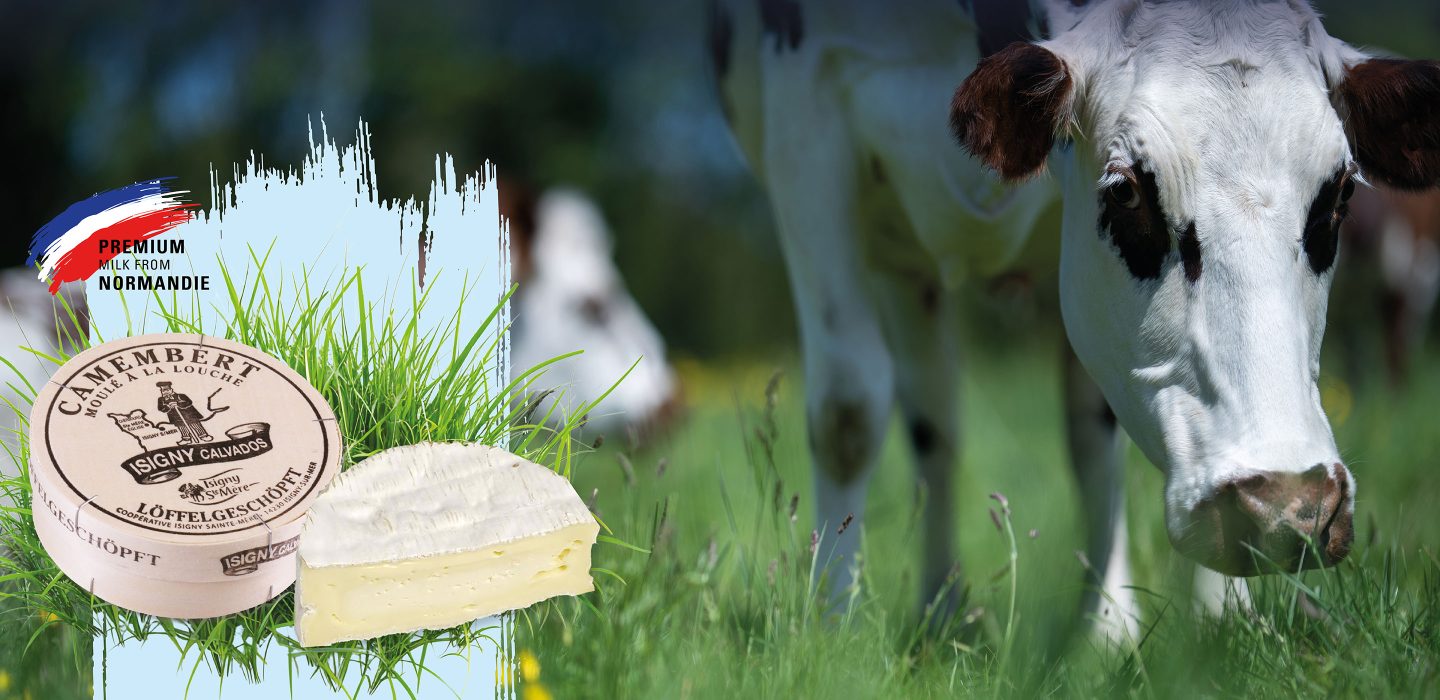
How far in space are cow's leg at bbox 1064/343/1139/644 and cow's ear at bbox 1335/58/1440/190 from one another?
0.85 m

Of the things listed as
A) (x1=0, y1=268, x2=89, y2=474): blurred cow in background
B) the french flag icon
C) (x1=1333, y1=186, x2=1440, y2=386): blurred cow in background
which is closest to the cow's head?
the french flag icon

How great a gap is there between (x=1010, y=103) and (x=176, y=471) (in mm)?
1363

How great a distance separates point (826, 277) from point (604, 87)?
303 inches

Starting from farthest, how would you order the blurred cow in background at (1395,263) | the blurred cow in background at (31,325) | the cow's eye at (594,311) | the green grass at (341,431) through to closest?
1. the blurred cow in background at (1395,263)
2. the cow's eye at (594,311)
3. the blurred cow in background at (31,325)
4. the green grass at (341,431)

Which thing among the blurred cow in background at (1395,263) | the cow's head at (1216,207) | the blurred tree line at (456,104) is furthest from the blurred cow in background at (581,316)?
the blurred cow in background at (1395,263)

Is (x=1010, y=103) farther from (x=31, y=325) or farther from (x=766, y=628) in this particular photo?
(x=31, y=325)

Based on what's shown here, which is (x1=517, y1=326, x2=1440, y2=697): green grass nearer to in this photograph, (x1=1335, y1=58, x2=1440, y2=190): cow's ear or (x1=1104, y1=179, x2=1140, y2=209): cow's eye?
(x1=1335, y1=58, x2=1440, y2=190): cow's ear

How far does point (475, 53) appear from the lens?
9.31 metres

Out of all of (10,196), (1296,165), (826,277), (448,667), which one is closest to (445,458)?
(448,667)

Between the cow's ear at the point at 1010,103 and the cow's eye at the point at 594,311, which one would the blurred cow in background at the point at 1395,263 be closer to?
the cow's eye at the point at 594,311

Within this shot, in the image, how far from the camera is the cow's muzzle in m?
1.61

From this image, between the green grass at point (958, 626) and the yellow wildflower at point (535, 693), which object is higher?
the yellow wildflower at point (535, 693)

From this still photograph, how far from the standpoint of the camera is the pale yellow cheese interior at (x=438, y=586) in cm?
153

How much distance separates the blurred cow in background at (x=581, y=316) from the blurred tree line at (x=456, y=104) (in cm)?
141
